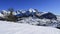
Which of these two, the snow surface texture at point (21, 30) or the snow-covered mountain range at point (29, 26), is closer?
the snow surface texture at point (21, 30)

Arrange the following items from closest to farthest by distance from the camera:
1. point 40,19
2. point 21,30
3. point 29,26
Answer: point 21,30 < point 29,26 < point 40,19

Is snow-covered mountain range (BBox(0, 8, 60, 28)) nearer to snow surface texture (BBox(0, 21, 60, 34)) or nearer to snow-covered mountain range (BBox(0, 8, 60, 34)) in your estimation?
snow-covered mountain range (BBox(0, 8, 60, 34))

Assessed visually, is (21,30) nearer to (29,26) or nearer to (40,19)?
(29,26)

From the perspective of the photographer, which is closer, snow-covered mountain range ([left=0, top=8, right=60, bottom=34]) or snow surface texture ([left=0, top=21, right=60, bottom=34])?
snow surface texture ([left=0, top=21, right=60, bottom=34])

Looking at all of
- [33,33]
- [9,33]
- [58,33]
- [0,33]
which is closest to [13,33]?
[9,33]

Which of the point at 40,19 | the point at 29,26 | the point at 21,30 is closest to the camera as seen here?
the point at 21,30

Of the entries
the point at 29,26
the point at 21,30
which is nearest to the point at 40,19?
the point at 29,26

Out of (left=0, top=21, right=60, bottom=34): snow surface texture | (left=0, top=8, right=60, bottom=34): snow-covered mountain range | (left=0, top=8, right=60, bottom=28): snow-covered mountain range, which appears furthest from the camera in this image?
(left=0, top=8, right=60, bottom=28): snow-covered mountain range

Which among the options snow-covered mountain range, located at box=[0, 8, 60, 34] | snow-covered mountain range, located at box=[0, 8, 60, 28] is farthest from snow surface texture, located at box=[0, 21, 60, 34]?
snow-covered mountain range, located at box=[0, 8, 60, 28]

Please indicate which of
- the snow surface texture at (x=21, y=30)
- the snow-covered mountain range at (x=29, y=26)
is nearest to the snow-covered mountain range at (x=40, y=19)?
the snow-covered mountain range at (x=29, y=26)

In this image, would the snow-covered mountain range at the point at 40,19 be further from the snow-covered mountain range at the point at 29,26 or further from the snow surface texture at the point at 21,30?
the snow surface texture at the point at 21,30

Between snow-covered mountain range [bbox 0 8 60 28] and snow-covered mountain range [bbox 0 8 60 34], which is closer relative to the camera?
snow-covered mountain range [bbox 0 8 60 34]

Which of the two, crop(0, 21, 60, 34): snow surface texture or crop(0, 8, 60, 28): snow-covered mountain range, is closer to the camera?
crop(0, 21, 60, 34): snow surface texture

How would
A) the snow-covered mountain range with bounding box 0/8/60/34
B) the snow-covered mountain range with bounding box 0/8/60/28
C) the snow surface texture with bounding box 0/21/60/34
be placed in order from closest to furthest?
the snow surface texture with bounding box 0/21/60/34 < the snow-covered mountain range with bounding box 0/8/60/34 < the snow-covered mountain range with bounding box 0/8/60/28
